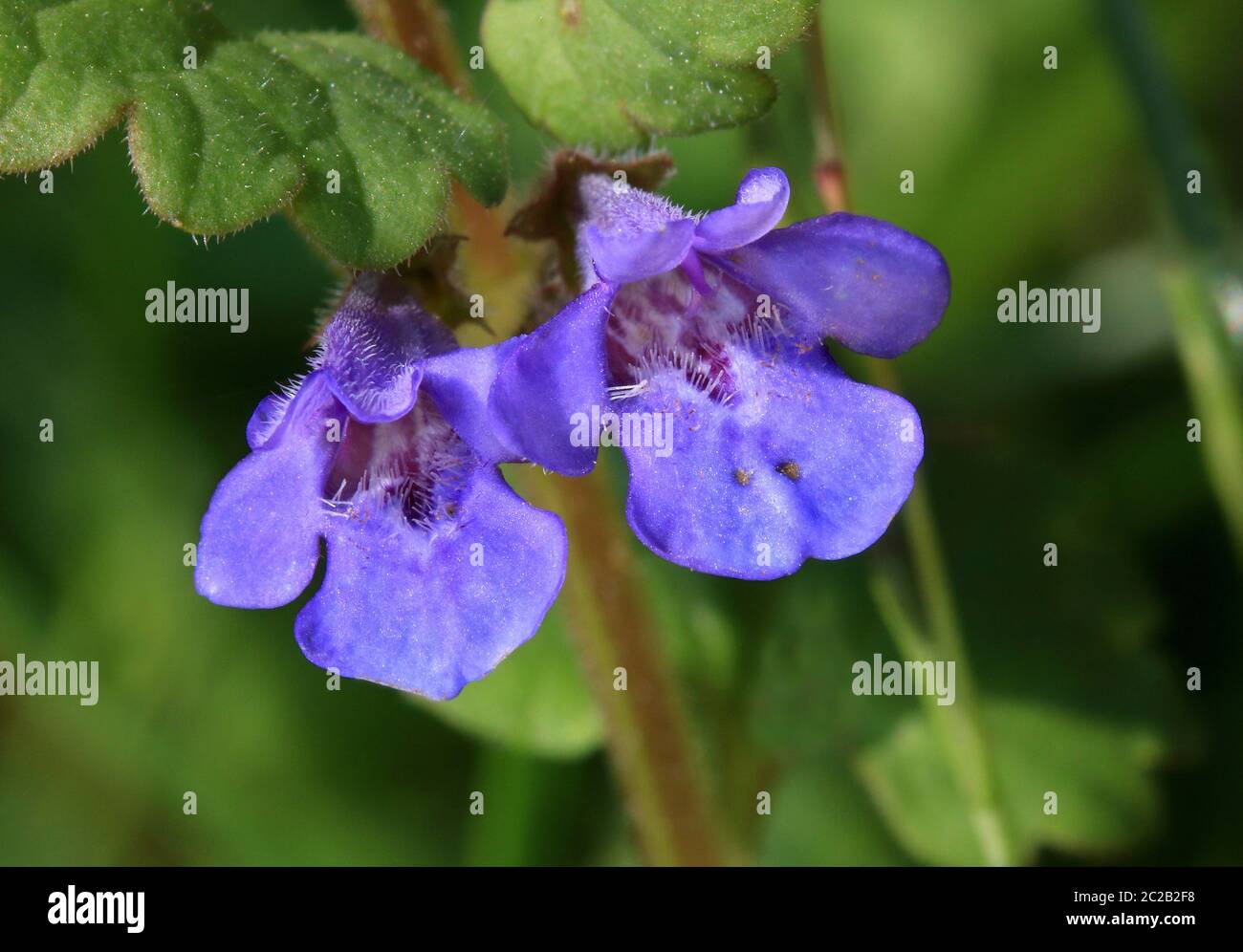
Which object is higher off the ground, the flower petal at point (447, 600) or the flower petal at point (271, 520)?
the flower petal at point (271, 520)

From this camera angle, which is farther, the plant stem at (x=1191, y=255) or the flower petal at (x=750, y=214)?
the plant stem at (x=1191, y=255)

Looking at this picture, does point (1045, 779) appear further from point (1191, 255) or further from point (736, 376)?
point (736, 376)

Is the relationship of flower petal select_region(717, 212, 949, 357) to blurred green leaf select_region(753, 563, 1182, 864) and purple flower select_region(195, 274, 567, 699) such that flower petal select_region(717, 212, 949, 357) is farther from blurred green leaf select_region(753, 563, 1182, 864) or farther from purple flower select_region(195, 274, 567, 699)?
blurred green leaf select_region(753, 563, 1182, 864)

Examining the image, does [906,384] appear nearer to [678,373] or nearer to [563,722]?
[563,722]

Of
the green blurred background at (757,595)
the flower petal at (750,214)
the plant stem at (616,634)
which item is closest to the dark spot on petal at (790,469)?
the flower petal at (750,214)

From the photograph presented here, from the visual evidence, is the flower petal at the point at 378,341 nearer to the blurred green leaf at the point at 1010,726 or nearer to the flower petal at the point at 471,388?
the flower petal at the point at 471,388

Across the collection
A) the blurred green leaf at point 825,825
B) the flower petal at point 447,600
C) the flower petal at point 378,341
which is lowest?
the blurred green leaf at point 825,825

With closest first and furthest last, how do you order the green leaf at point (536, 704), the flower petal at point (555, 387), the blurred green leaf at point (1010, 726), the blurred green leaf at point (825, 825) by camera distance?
the flower petal at point (555, 387) → the green leaf at point (536, 704) → the blurred green leaf at point (1010, 726) → the blurred green leaf at point (825, 825)

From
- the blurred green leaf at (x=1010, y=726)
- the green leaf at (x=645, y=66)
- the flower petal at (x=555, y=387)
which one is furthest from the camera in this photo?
the blurred green leaf at (x=1010, y=726)
